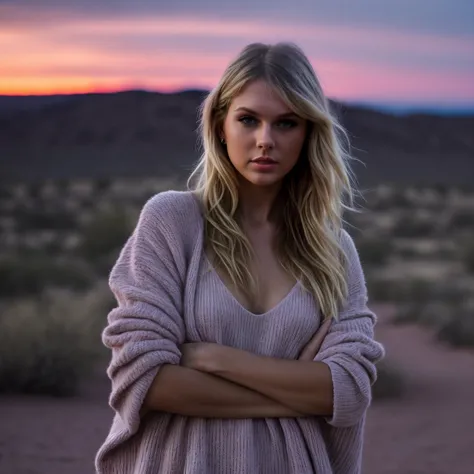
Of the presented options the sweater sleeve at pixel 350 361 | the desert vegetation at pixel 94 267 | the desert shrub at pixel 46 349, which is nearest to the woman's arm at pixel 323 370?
the sweater sleeve at pixel 350 361

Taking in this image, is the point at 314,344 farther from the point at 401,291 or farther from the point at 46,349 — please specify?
the point at 401,291

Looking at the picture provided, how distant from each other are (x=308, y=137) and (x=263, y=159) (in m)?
0.23

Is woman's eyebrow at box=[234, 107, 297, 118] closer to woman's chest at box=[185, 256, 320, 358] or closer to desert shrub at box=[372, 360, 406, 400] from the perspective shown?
woman's chest at box=[185, 256, 320, 358]

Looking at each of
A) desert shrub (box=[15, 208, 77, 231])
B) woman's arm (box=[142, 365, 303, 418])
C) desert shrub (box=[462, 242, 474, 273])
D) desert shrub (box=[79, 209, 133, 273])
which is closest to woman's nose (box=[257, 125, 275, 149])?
woman's arm (box=[142, 365, 303, 418])

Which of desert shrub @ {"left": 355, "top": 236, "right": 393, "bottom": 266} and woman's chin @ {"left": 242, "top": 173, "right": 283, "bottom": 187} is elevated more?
woman's chin @ {"left": 242, "top": 173, "right": 283, "bottom": 187}

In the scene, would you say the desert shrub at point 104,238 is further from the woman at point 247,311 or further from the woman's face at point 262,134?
the woman's face at point 262,134

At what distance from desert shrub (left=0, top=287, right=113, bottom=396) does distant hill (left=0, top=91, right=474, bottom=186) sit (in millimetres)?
55837

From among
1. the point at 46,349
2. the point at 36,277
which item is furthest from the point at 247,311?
the point at 36,277

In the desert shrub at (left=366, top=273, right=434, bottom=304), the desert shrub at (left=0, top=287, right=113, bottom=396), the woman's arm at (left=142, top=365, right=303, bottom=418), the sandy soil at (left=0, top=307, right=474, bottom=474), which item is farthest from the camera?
the desert shrub at (left=366, top=273, right=434, bottom=304)

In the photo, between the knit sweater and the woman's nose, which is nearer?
Answer: the knit sweater

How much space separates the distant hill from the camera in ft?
246

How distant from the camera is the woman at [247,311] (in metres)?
3.61

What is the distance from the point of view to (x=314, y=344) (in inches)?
149

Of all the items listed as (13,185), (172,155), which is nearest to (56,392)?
(13,185)
